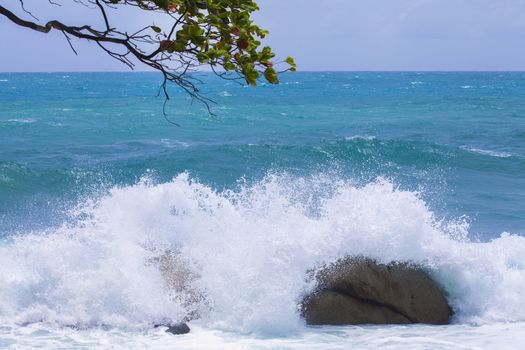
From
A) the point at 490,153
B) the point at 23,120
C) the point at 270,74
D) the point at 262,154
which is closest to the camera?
the point at 270,74

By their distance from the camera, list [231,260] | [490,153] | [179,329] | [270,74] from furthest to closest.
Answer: [490,153] < [231,260] < [179,329] < [270,74]

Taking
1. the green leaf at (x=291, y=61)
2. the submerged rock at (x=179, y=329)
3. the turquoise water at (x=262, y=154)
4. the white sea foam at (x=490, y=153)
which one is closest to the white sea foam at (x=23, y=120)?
the turquoise water at (x=262, y=154)

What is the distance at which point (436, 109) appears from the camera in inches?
1633

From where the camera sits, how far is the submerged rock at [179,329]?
24.6ft

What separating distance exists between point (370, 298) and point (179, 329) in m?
2.10

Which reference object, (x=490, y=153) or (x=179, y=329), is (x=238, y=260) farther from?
(x=490, y=153)

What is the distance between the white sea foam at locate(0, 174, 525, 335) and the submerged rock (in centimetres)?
22

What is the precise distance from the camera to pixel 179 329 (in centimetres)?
755

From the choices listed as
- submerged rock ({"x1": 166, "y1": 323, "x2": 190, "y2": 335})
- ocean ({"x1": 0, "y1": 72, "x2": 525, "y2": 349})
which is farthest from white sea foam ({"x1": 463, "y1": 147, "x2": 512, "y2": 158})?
submerged rock ({"x1": 166, "y1": 323, "x2": 190, "y2": 335})

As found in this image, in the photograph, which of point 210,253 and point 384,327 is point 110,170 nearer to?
point 210,253

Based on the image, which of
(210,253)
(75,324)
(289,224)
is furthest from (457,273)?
(75,324)

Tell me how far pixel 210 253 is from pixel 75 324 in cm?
188

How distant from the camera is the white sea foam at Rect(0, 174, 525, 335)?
26.1 feet

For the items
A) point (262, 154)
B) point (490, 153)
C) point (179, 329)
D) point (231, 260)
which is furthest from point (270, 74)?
point (490, 153)
